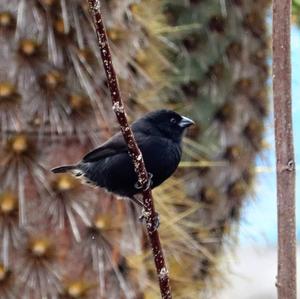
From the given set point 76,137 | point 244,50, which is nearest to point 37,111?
point 76,137

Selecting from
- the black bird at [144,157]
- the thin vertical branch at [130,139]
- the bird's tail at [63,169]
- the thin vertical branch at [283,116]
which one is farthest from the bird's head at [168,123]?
the thin vertical branch at [283,116]

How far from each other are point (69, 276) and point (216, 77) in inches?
48.5

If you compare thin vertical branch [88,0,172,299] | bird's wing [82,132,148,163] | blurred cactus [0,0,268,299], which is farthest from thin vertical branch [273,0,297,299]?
blurred cactus [0,0,268,299]

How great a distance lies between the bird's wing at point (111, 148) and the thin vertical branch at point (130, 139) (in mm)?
693

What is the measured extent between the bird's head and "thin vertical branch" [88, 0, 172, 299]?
80 cm

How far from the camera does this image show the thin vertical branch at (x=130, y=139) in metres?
1.33

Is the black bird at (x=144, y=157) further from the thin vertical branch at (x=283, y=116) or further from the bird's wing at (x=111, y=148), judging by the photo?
the thin vertical branch at (x=283, y=116)

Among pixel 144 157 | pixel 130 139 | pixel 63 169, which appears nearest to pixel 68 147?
pixel 63 169

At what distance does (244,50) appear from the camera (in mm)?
3525

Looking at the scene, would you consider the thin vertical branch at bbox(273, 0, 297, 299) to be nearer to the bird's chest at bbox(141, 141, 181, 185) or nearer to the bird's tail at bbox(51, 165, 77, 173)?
the bird's chest at bbox(141, 141, 181, 185)

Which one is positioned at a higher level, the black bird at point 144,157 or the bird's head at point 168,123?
the bird's head at point 168,123

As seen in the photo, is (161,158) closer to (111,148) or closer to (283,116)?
(111,148)

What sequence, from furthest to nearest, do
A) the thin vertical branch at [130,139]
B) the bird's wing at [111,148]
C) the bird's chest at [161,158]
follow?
the bird's wing at [111,148] < the bird's chest at [161,158] < the thin vertical branch at [130,139]

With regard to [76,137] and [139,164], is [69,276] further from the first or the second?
[139,164]
